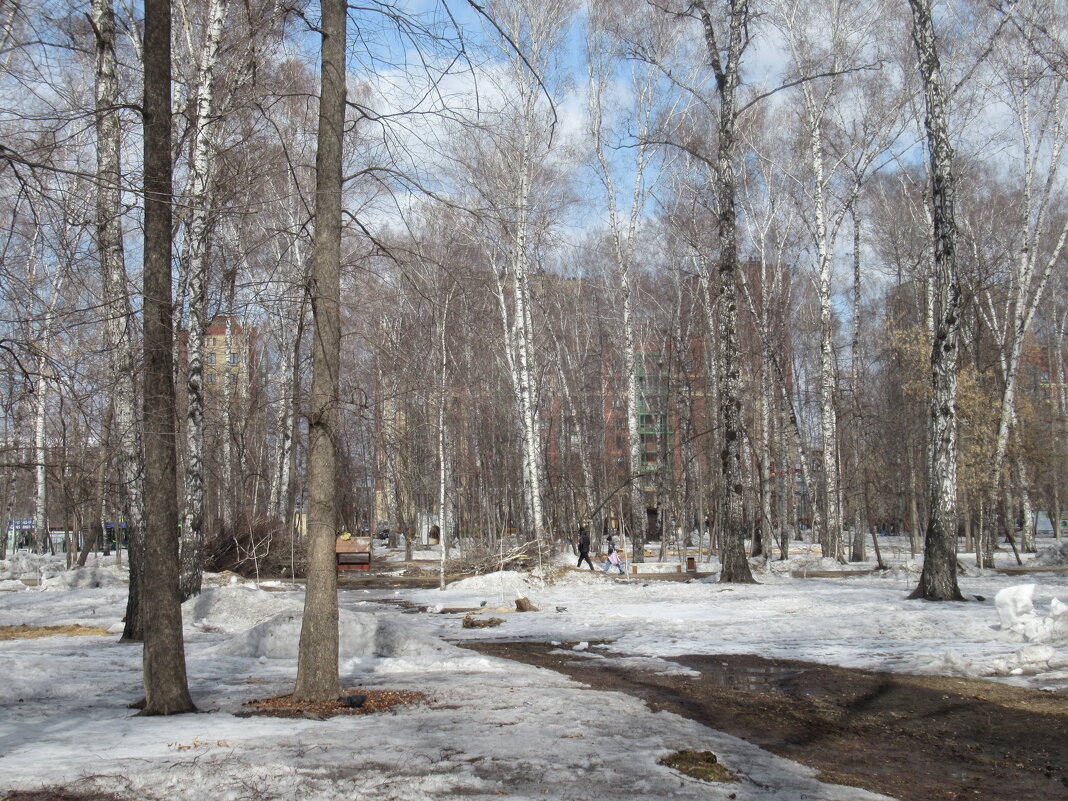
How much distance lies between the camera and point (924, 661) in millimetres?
9656

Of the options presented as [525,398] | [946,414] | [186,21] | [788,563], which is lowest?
[788,563]

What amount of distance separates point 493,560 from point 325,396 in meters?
19.8

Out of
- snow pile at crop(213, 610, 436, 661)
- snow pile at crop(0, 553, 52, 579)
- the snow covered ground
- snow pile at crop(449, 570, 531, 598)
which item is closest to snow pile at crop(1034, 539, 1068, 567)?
the snow covered ground

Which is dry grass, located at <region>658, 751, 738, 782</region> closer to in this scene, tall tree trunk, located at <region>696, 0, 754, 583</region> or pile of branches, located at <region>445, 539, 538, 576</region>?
tall tree trunk, located at <region>696, 0, 754, 583</region>

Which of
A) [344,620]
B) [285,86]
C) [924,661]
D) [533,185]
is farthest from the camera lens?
[533,185]

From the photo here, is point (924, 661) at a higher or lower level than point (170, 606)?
lower

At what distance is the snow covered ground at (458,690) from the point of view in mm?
4891

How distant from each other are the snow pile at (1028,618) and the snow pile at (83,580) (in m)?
19.1

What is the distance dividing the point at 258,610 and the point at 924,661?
9635 millimetres

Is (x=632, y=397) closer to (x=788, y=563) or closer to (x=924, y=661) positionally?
(x=788, y=563)

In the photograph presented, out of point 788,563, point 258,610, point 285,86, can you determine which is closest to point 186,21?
point 285,86

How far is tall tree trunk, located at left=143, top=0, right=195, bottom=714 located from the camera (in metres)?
6.77

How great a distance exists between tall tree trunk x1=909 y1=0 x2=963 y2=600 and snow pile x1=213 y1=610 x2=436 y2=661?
872cm

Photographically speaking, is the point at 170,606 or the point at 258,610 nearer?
the point at 170,606
